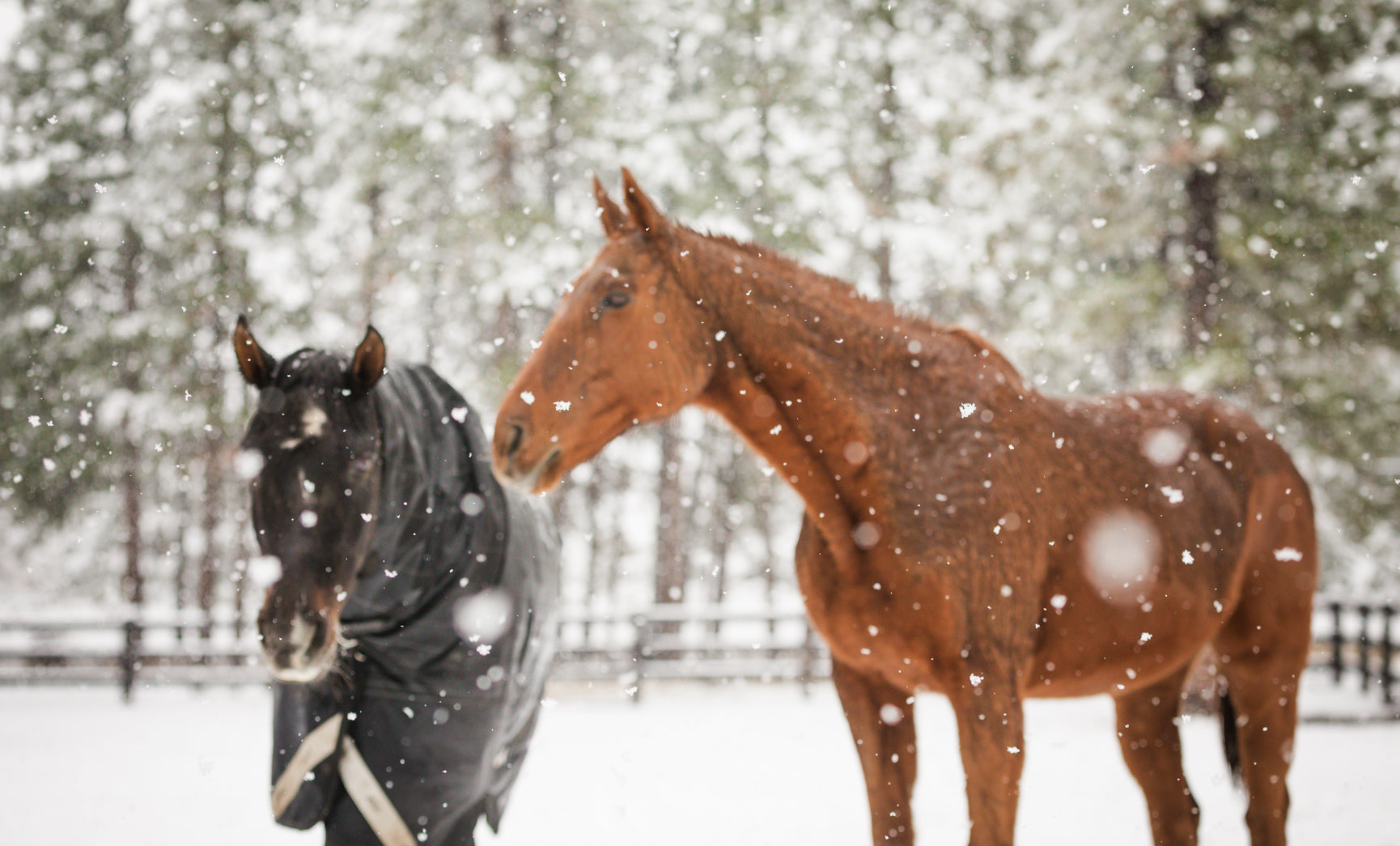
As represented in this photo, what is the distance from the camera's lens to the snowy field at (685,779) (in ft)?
16.4

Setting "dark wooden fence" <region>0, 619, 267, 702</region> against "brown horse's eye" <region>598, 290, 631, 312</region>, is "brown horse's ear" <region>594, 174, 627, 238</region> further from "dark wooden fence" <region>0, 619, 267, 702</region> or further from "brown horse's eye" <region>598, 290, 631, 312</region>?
"dark wooden fence" <region>0, 619, 267, 702</region>

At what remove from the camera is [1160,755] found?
2898mm

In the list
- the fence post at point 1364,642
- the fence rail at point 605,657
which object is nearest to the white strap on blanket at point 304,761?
the fence rail at point 605,657

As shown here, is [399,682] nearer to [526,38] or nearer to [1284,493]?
[1284,493]

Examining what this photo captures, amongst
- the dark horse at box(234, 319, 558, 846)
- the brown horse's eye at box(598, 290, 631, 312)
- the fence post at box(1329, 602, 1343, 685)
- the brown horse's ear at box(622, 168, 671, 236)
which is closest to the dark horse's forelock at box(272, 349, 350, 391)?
the dark horse at box(234, 319, 558, 846)

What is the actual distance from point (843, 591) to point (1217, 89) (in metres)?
9.83

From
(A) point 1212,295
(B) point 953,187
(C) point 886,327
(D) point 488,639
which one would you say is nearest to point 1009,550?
(C) point 886,327

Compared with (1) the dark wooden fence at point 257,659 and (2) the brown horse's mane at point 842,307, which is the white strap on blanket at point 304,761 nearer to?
(2) the brown horse's mane at point 842,307

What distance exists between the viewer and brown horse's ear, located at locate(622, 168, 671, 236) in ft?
6.34

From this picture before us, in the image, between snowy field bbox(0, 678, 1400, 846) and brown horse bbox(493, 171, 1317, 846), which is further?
snowy field bbox(0, 678, 1400, 846)

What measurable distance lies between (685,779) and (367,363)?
5.58m

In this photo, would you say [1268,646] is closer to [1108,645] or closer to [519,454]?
[1108,645]

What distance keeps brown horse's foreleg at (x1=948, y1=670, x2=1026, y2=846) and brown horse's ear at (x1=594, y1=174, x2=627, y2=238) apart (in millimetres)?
1335

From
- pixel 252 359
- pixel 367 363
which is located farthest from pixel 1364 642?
pixel 252 359
